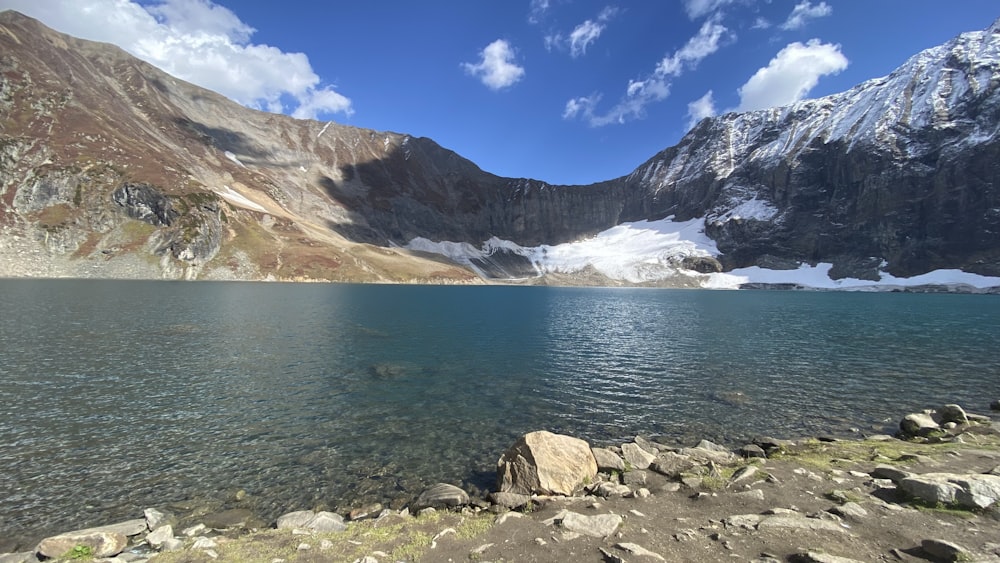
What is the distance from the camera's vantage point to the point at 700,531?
12.4m

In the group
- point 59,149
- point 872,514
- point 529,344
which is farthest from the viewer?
point 59,149

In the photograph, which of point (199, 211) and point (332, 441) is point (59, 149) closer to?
point (199, 211)

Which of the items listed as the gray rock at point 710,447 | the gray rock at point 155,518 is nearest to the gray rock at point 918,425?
the gray rock at point 710,447

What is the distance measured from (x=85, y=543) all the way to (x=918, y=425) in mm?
38345

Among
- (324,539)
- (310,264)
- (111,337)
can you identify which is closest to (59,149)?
(310,264)

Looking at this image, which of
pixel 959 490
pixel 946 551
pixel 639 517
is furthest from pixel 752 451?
pixel 946 551

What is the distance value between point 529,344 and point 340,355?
22416 mm

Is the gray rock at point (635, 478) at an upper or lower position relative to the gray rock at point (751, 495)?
lower

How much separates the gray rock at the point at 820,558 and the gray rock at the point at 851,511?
335 centimetres

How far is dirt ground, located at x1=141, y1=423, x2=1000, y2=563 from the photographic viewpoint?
11.1m

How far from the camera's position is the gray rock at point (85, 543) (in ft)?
39.0

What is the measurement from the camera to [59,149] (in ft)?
552

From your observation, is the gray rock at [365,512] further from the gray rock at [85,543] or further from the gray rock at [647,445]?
the gray rock at [647,445]

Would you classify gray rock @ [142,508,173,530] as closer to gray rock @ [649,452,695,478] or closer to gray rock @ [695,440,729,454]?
gray rock @ [649,452,695,478]
